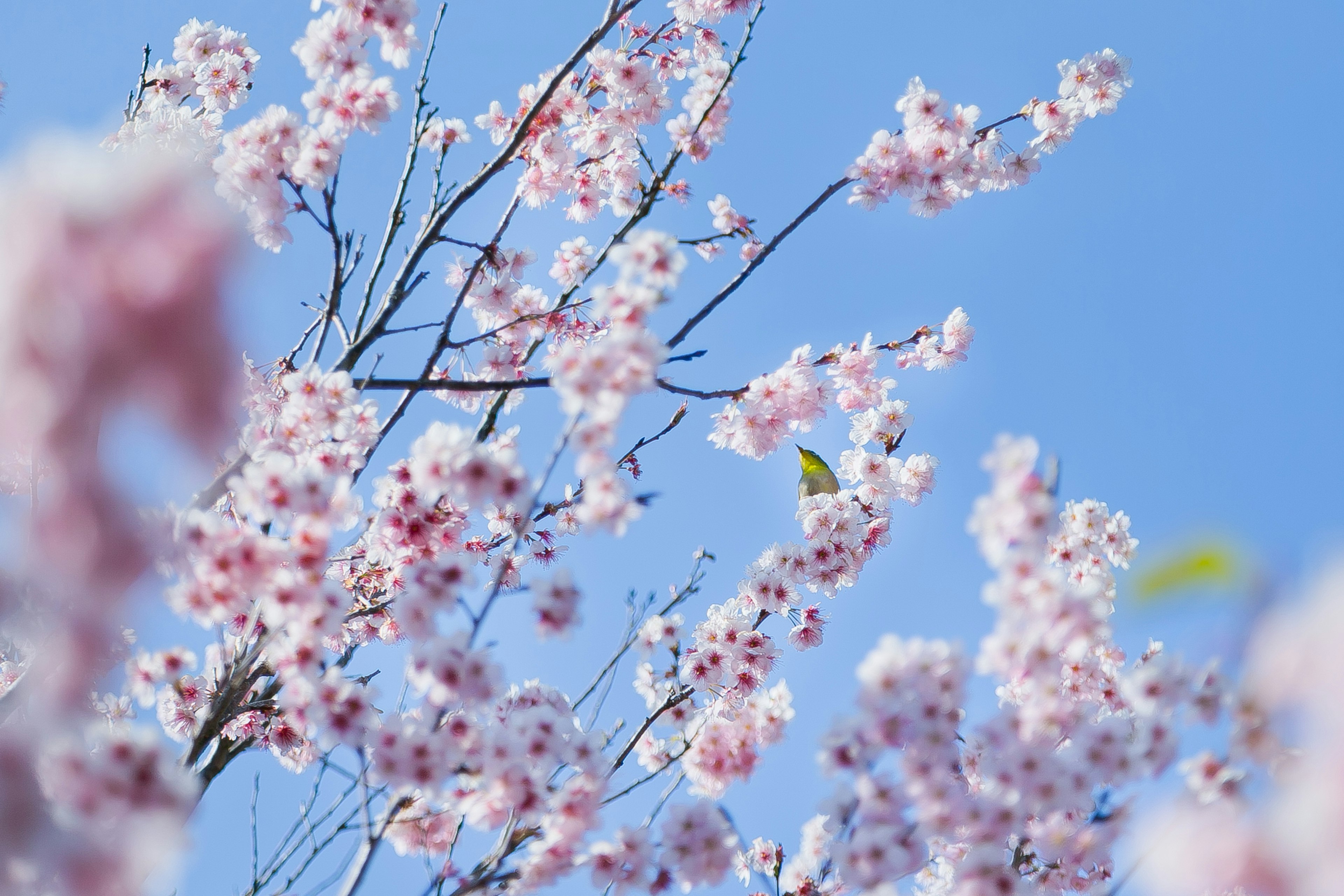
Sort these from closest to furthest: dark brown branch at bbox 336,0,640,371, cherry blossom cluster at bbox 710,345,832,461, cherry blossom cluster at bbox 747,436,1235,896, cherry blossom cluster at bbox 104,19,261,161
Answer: cherry blossom cluster at bbox 747,436,1235,896 → dark brown branch at bbox 336,0,640,371 → cherry blossom cluster at bbox 710,345,832,461 → cherry blossom cluster at bbox 104,19,261,161

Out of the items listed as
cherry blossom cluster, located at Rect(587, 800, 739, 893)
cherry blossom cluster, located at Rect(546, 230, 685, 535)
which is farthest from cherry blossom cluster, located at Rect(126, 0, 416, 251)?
cherry blossom cluster, located at Rect(587, 800, 739, 893)

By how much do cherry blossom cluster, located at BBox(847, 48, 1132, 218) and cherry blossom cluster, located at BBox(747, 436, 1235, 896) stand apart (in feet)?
9.19

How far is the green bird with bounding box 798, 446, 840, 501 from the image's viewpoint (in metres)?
6.46

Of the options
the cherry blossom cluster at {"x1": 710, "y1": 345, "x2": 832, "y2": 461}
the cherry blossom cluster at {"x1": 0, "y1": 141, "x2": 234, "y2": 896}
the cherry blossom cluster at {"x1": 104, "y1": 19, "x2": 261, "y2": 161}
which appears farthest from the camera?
the cherry blossom cluster at {"x1": 104, "y1": 19, "x2": 261, "y2": 161}

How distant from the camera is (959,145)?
5.05 m

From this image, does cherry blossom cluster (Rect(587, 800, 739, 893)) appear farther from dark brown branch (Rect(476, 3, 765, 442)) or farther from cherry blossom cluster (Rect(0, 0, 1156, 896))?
dark brown branch (Rect(476, 3, 765, 442))

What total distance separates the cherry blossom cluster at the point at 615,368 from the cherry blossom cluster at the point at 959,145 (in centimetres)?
236

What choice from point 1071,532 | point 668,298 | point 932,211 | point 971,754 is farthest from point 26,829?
point 1071,532

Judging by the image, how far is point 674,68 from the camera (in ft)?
18.4

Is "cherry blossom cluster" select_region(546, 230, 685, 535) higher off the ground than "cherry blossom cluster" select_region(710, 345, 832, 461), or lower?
lower

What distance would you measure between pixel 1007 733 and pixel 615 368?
182cm

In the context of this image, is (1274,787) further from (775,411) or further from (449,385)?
(449,385)

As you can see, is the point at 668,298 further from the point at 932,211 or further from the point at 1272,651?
the point at 932,211

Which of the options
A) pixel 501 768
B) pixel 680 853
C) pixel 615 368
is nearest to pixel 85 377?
pixel 615 368
